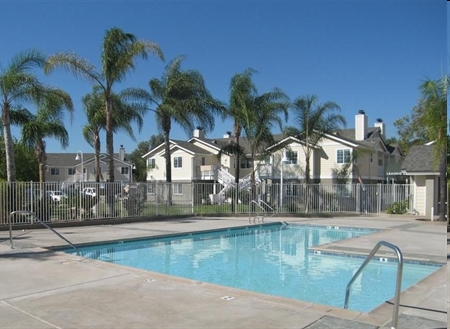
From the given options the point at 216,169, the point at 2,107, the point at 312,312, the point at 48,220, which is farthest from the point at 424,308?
the point at 216,169

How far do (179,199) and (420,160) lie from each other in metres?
14.3

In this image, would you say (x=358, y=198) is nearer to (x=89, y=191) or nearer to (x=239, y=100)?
(x=239, y=100)

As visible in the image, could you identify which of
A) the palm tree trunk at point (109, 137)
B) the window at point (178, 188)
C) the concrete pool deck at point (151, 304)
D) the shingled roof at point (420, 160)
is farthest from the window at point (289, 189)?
the concrete pool deck at point (151, 304)

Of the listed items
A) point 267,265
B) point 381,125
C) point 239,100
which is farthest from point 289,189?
point 381,125

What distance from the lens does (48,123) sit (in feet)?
75.3

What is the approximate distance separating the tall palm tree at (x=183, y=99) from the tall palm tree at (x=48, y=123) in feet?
21.9

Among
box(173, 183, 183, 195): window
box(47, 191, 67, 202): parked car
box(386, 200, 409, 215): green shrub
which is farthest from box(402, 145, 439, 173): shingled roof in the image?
box(47, 191, 67, 202): parked car

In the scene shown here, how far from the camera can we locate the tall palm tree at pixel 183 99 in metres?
27.9

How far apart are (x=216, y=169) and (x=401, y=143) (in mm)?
22673

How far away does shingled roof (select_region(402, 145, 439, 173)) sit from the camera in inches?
1009

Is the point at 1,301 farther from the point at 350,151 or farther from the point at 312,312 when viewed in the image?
the point at 350,151

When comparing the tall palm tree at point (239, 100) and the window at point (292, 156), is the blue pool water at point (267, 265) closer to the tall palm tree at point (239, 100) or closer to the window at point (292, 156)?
the tall palm tree at point (239, 100)

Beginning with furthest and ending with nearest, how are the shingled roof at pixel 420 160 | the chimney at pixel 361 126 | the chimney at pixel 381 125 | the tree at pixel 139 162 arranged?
1. the tree at pixel 139 162
2. the chimney at pixel 381 125
3. the chimney at pixel 361 126
4. the shingled roof at pixel 420 160

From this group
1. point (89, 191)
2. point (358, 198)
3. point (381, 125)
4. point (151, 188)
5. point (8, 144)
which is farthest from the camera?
point (381, 125)
